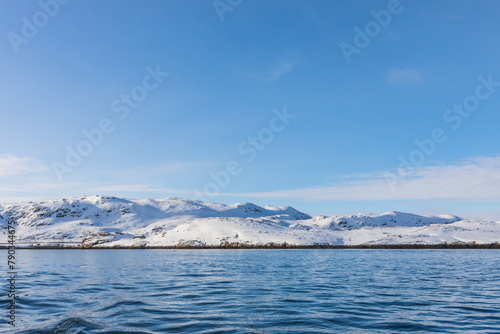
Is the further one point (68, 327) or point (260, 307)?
point (260, 307)

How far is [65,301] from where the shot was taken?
20797 mm

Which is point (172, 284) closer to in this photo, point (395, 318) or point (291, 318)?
point (291, 318)

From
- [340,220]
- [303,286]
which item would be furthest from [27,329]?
[340,220]

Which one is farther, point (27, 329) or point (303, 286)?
point (303, 286)

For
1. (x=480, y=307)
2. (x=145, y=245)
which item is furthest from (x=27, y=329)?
(x=145, y=245)

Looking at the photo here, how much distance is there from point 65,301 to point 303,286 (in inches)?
642

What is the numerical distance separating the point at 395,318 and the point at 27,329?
1546 centimetres

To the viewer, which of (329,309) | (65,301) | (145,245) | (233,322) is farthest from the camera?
(145,245)

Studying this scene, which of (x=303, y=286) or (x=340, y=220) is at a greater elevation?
(x=340, y=220)

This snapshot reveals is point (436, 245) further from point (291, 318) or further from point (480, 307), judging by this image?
point (291, 318)

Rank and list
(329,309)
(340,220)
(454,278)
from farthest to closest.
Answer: (340,220)
(454,278)
(329,309)

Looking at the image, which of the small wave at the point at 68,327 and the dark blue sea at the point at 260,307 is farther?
the dark blue sea at the point at 260,307

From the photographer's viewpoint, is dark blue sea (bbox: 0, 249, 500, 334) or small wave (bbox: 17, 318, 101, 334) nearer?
small wave (bbox: 17, 318, 101, 334)

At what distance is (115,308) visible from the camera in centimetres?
1830
